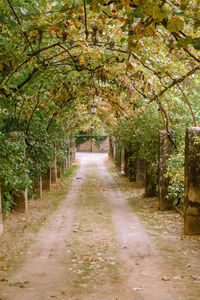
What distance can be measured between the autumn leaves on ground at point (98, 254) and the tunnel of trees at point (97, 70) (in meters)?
1.06

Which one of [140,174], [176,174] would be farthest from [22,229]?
[140,174]

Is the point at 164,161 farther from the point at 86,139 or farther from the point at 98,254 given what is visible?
the point at 86,139

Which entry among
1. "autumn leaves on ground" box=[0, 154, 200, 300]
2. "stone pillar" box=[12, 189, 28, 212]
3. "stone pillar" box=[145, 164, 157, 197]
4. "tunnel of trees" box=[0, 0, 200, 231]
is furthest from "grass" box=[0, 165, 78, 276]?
"stone pillar" box=[145, 164, 157, 197]

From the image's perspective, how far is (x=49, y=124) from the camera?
44.9ft

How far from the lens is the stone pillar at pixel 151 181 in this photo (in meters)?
11.9

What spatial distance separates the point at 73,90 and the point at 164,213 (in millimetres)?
5435

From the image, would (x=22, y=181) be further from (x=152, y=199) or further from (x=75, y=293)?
(x=152, y=199)

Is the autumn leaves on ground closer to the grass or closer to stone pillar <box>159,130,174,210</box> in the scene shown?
the grass

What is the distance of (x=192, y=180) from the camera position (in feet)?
23.0

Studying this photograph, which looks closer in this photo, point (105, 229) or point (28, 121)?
point (105, 229)

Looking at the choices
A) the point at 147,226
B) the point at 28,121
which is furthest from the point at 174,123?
the point at 28,121

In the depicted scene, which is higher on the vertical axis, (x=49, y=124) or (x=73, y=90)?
(x=73, y=90)

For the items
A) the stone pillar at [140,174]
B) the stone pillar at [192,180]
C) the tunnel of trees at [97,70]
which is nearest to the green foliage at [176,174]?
the tunnel of trees at [97,70]

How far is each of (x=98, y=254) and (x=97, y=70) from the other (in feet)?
15.5
